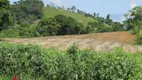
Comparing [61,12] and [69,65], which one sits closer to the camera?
[69,65]

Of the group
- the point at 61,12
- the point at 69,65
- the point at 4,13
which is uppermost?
the point at 61,12

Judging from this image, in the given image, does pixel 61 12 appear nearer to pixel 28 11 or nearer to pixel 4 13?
pixel 28 11

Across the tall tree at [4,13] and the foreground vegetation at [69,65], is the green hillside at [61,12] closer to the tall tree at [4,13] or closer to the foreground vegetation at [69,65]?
the tall tree at [4,13]

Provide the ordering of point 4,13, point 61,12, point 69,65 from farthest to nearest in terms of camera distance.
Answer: point 61,12 → point 4,13 → point 69,65

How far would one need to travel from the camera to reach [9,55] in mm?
16438

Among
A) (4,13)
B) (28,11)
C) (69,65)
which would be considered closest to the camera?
(69,65)

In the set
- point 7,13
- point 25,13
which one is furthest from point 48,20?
point 25,13

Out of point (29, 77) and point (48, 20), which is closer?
point (29, 77)

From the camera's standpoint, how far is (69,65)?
1390cm

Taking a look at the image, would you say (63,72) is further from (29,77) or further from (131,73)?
(131,73)

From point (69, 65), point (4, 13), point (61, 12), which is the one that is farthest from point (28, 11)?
point (69, 65)

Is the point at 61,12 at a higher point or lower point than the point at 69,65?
higher

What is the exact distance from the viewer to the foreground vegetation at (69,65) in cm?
1302

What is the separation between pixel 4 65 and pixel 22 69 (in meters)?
1.04
